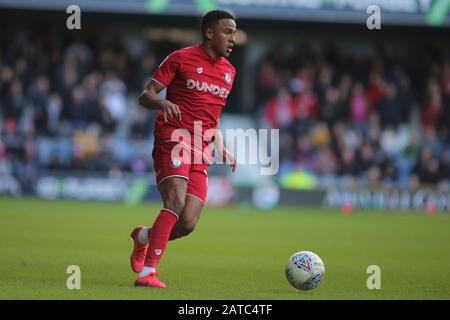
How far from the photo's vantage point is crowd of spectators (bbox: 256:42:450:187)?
86.4ft

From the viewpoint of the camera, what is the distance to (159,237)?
8438 mm

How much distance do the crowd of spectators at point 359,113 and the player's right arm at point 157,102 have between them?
17203 mm

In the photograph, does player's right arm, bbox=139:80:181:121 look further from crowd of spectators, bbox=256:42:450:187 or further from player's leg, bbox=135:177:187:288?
crowd of spectators, bbox=256:42:450:187

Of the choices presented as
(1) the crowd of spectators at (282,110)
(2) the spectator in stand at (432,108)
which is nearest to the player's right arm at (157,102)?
(1) the crowd of spectators at (282,110)

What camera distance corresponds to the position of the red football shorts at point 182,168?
337 inches

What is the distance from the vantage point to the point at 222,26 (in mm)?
8734

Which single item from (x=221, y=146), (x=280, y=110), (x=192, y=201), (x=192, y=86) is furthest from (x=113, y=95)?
(x=192, y=201)

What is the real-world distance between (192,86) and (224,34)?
0.57 metres

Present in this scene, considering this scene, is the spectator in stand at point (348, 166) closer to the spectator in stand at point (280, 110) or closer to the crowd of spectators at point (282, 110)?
the crowd of spectators at point (282, 110)

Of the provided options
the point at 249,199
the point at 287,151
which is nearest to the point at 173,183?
the point at 249,199

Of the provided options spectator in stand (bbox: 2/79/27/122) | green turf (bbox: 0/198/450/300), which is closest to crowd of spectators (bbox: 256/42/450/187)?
green turf (bbox: 0/198/450/300)

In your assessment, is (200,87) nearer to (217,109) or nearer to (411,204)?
(217,109)

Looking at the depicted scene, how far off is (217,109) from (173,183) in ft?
3.25

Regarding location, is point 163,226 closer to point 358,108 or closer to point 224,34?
point 224,34
